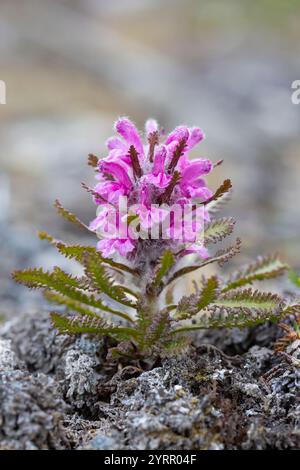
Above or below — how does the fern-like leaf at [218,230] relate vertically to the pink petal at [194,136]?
below

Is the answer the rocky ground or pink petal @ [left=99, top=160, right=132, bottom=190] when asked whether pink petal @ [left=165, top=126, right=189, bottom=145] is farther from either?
the rocky ground

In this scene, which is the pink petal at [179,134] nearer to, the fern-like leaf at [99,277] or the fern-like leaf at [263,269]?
the fern-like leaf at [99,277]

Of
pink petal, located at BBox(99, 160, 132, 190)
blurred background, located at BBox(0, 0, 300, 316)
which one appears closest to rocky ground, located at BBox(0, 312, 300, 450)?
pink petal, located at BBox(99, 160, 132, 190)

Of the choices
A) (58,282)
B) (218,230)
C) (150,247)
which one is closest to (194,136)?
(218,230)

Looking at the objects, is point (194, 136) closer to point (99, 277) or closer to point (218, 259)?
point (218, 259)

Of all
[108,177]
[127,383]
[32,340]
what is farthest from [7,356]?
[108,177]

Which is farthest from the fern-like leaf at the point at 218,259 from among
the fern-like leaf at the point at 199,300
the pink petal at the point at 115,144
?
the pink petal at the point at 115,144
